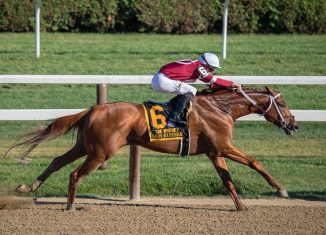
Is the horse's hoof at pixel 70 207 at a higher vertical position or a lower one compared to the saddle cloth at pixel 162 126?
lower

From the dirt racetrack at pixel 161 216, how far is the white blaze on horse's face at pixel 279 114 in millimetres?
876

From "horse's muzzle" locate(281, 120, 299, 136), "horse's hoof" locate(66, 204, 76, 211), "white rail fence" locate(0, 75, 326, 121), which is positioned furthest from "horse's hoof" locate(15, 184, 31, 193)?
"horse's muzzle" locate(281, 120, 299, 136)

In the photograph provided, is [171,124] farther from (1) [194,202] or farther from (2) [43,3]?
(2) [43,3]

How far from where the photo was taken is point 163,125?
9.69 metres

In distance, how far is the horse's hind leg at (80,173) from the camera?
31.4 ft

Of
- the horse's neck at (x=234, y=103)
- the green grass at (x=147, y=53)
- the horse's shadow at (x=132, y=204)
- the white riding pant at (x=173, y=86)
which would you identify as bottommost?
the horse's shadow at (x=132, y=204)

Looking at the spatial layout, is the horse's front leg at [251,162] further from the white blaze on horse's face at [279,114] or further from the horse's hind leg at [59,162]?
the horse's hind leg at [59,162]

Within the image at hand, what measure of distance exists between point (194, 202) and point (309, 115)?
5.55ft

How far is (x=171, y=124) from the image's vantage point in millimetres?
9727

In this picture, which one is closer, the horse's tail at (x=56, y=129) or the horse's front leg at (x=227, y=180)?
the horse's tail at (x=56, y=129)

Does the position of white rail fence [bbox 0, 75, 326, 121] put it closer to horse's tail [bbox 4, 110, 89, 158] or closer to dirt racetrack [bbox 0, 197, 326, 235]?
horse's tail [bbox 4, 110, 89, 158]

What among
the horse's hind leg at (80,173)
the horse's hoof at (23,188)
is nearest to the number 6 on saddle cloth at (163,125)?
the horse's hind leg at (80,173)

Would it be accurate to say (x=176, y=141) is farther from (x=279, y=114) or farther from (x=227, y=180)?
(x=279, y=114)

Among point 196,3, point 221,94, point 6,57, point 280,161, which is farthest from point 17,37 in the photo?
point 221,94
